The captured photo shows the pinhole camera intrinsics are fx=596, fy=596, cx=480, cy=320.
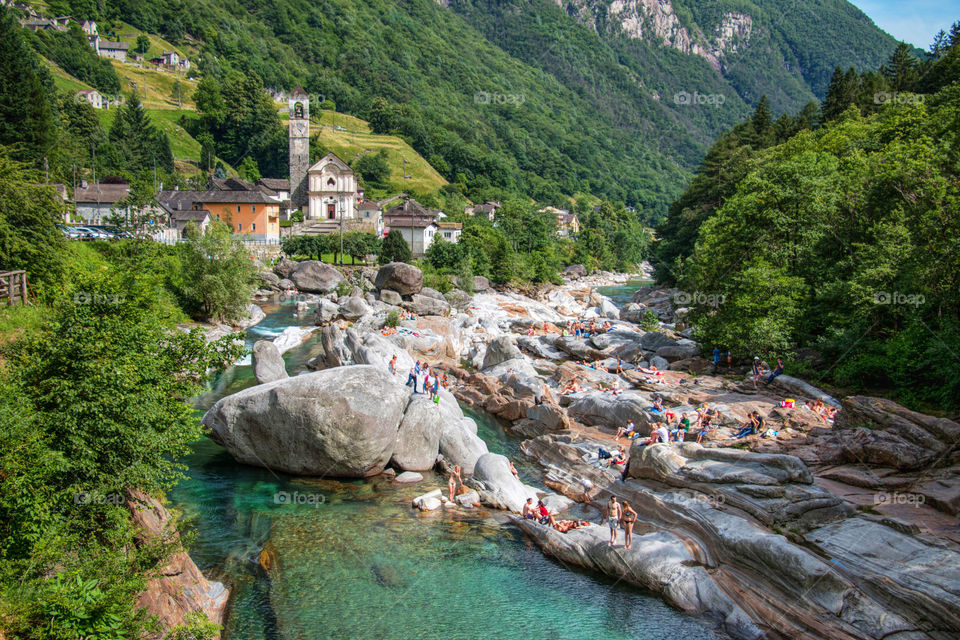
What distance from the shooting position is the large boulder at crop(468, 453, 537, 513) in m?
20.1

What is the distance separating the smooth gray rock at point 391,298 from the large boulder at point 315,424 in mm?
33550

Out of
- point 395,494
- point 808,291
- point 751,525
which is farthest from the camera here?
point 808,291

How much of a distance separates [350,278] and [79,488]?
55.7 metres

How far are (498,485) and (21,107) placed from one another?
5374 centimetres

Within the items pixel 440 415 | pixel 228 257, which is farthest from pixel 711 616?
pixel 228 257

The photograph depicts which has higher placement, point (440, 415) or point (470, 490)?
point (440, 415)

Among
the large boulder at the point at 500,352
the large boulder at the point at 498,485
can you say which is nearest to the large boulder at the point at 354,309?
the large boulder at the point at 500,352

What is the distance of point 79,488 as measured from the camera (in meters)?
11.6

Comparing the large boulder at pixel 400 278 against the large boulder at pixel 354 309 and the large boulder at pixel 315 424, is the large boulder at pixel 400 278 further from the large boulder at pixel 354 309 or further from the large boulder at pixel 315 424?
the large boulder at pixel 315 424

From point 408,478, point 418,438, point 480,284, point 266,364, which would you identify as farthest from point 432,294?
point 408,478

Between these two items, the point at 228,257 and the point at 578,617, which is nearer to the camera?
the point at 578,617

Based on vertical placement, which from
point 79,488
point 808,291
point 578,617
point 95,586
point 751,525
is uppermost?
point 808,291

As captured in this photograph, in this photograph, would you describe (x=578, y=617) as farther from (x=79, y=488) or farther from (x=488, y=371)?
(x=488, y=371)

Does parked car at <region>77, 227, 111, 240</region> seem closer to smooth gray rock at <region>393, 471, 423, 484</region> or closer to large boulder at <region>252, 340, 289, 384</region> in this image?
large boulder at <region>252, 340, 289, 384</region>
